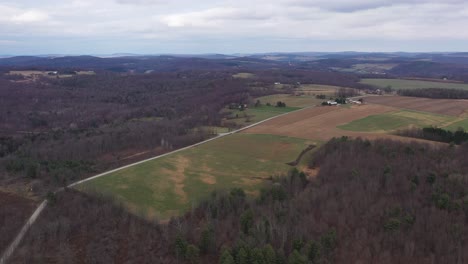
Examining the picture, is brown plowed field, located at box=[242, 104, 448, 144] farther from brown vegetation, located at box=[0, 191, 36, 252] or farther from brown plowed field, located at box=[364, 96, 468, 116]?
brown vegetation, located at box=[0, 191, 36, 252]

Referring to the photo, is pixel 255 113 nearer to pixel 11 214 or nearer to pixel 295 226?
pixel 295 226

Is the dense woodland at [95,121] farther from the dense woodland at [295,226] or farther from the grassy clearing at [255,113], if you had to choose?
the dense woodland at [295,226]

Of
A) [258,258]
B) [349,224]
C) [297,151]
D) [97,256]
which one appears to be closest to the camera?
[258,258]

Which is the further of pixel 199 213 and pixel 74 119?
pixel 74 119

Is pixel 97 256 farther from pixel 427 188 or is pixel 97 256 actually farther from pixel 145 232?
pixel 427 188

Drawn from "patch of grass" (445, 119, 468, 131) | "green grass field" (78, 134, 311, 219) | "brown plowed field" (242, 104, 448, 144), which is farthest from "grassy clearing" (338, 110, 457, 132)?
"green grass field" (78, 134, 311, 219)

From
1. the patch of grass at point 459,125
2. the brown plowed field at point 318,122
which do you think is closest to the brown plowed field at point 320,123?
the brown plowed field at point 318,122

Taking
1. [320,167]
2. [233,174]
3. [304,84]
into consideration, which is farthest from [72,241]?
[304,84]
